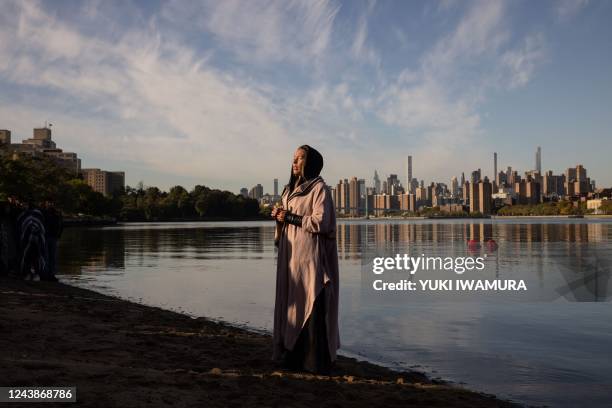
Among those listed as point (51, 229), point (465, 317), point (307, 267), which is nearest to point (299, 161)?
point (307, 267)

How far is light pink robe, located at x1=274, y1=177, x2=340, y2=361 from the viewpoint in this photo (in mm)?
6160

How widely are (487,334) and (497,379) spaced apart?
2.78 m

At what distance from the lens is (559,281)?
54.6 feet

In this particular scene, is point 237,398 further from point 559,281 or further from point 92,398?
point 559,281

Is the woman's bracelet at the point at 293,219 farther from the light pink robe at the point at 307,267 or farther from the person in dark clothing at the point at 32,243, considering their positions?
the person in dark clothing at the point at 32,243

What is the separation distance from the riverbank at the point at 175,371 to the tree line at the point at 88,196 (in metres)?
14.9

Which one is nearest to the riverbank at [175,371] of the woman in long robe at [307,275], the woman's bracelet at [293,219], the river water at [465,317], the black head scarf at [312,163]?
the woman in long robe at [307,275]

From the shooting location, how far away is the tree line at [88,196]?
6531 cm

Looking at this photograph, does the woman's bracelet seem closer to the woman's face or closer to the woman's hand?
the woman's hand

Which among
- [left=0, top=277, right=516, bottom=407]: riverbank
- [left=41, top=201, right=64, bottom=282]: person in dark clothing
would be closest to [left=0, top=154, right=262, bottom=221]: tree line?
[left=41, top=201, right=64, bottom=282]: person in dark clothing

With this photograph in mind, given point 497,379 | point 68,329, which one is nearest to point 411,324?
point 497,379

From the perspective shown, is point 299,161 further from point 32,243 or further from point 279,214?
point 32,243

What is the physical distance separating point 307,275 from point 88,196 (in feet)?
424

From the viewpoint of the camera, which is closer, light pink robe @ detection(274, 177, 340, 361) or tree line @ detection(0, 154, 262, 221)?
light pink robe @ detection(274, 177, 340, 361)
